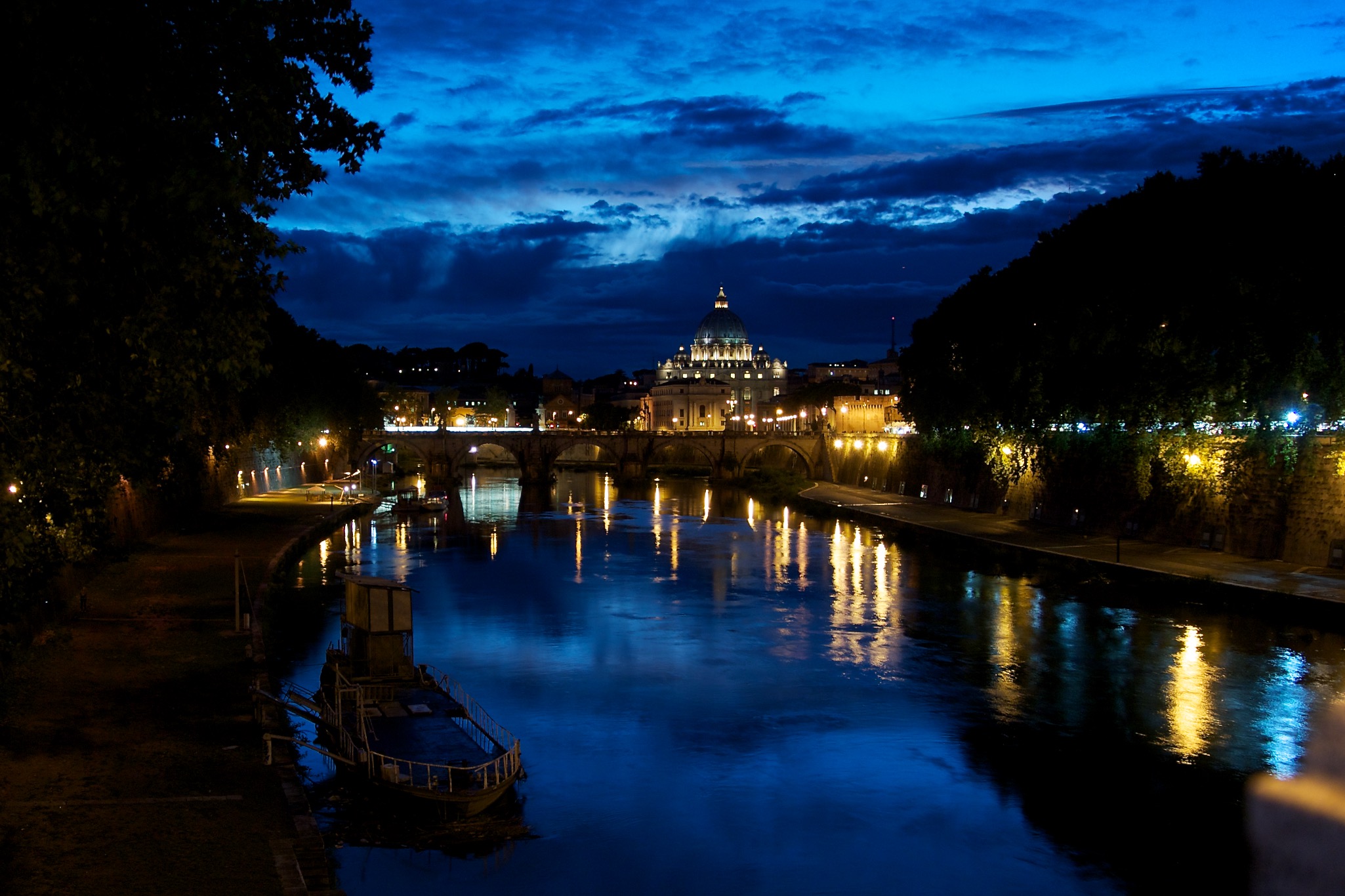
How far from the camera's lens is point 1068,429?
1859 inches

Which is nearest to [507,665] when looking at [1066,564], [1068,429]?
[1066,564]

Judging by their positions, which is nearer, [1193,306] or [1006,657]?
[1006,657]

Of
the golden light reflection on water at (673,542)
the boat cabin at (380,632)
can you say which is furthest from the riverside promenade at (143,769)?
the golden light reflection on water at (673,542)

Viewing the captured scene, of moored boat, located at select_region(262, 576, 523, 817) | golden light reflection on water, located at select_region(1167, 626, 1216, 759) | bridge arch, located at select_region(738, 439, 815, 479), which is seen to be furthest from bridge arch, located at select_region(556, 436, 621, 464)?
moored boat, located at select_region(262, 576, 523, 817)

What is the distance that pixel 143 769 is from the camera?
15.0 meters

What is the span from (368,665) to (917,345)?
48483 millimetres

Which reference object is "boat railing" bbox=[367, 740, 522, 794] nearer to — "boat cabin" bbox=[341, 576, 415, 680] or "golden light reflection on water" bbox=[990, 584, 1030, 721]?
"boat cabin" bbox=[341, 576, 415, 680]

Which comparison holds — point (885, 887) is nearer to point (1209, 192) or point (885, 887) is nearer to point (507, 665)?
point (507, 665)

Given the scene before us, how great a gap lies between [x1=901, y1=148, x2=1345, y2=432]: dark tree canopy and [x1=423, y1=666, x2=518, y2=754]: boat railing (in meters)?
25.2

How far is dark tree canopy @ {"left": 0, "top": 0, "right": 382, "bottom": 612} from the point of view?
13133mm

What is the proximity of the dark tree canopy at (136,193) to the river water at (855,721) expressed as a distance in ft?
21.5

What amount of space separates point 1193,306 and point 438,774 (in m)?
29.1

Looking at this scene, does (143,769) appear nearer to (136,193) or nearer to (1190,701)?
(136,193)

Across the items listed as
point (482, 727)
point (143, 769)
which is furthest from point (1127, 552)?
point (143, 769)
